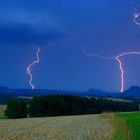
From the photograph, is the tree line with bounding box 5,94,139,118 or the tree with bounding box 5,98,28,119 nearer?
the tree with bounding box 5,98,28,119

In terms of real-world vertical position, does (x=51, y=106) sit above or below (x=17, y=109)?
above

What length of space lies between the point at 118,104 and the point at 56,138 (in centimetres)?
7642

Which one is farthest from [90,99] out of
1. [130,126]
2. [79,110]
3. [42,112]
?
[130,126]

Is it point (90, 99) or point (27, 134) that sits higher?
point (90, 99)

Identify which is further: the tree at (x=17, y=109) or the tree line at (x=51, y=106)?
the tree line at (x=51, y=106)

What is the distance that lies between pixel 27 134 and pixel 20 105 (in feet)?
147

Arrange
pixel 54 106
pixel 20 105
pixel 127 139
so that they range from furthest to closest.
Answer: pixel 54 106 < pixel 20 105 < pixel 127 139

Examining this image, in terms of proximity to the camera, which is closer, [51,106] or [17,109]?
[17,109]

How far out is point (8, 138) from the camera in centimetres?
3128

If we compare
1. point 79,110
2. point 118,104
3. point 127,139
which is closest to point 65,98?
point 79,110

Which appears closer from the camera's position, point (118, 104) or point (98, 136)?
point (98, 136)

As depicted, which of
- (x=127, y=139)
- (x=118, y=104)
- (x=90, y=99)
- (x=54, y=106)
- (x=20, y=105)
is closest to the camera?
(x=127, y=139)

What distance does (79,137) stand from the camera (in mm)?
30734

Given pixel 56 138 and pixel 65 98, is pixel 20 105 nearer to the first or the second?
pixel 65 98
